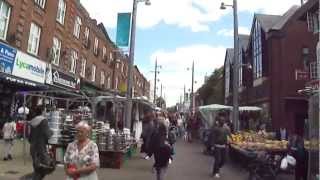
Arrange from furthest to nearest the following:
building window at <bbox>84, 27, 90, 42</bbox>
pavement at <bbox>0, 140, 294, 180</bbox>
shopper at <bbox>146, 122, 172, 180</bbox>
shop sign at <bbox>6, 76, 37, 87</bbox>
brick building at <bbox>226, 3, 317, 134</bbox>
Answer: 1. building window at <bbox>84, 27, 90, 42</bbox>
2. brick building at <bbox>226, 3, 317, 134</bbox>
3. shop sign at <bbox>6, 76, 37, 87</bbox>
4. pavement at <bbox>0, 140, 294, 180</bbox>
5. shopper at <bbox>146, 122, 172, 180</bbox>

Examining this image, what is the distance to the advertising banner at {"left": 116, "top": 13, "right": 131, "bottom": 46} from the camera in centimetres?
2244

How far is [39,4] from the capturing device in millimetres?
29266

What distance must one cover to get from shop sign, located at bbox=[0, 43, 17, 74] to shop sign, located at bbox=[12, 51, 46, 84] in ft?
1.44

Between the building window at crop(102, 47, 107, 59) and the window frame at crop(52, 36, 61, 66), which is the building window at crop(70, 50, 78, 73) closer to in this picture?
the window frame at crop(52, 36, 61, 66)

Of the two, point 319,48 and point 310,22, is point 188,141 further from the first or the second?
point 319,48

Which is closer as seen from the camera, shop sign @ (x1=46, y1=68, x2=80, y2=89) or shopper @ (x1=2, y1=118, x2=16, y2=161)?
shopper @ (x1=2, y1=118, x2=16, y2=161)

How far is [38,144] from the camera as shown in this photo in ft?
40.5

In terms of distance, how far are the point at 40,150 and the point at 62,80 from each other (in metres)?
20.8

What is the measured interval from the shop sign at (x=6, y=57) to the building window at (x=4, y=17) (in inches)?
29.7

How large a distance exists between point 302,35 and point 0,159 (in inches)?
907

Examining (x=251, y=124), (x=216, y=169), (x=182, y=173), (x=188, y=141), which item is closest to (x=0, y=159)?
(x=182, y=173)

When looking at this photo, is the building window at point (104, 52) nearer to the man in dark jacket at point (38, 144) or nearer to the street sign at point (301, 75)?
the street sign at point (301, 75)

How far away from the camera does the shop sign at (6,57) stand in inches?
927

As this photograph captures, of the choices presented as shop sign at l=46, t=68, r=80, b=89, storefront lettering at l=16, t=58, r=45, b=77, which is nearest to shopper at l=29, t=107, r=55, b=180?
storefront lettering at l=16, t=58, r=45, b=77
